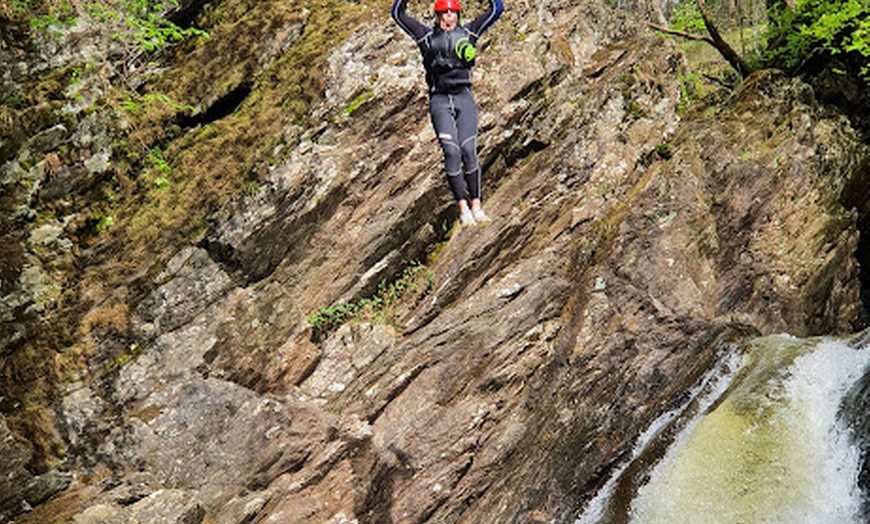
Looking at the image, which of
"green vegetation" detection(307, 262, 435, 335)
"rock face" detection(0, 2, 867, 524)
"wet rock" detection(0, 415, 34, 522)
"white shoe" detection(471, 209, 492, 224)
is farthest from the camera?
"green vegetation" detection(307, 262, 435, 335)

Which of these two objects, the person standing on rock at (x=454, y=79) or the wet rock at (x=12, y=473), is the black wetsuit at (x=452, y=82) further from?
the wet rock at (x=12, y=473)

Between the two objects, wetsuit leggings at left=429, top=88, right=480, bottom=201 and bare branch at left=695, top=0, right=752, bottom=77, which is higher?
wetsuit leggings at left=429, top=88, right=480, bottom=201

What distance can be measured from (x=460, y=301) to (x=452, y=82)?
13.6 feet

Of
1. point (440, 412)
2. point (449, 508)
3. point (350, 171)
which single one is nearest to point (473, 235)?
point (350, 171)

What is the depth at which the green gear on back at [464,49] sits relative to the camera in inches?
328

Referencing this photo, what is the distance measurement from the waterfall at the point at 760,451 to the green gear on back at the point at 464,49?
6.01m

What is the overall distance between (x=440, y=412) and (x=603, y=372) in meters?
2.61

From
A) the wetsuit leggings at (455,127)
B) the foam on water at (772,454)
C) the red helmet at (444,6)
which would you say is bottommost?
the foam on water at (772,454)

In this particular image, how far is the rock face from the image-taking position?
10.1 meters

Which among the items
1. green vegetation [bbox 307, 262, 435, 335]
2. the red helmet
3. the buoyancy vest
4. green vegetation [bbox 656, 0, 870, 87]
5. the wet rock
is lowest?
green vegetation [bbox 656, 0, 870, 87]

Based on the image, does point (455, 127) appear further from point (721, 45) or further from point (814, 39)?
point (721, 45)

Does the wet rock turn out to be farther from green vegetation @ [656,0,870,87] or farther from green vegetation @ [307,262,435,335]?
green vegetation @ [656,0,870,87]

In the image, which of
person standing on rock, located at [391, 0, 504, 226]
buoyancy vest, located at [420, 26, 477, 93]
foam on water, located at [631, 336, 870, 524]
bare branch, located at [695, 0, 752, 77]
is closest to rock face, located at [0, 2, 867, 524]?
foam on water, located at [631, 336, 870, 524]

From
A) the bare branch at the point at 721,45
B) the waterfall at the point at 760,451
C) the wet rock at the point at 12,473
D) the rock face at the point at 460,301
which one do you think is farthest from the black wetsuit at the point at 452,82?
the bare branch at the point at 721,45
